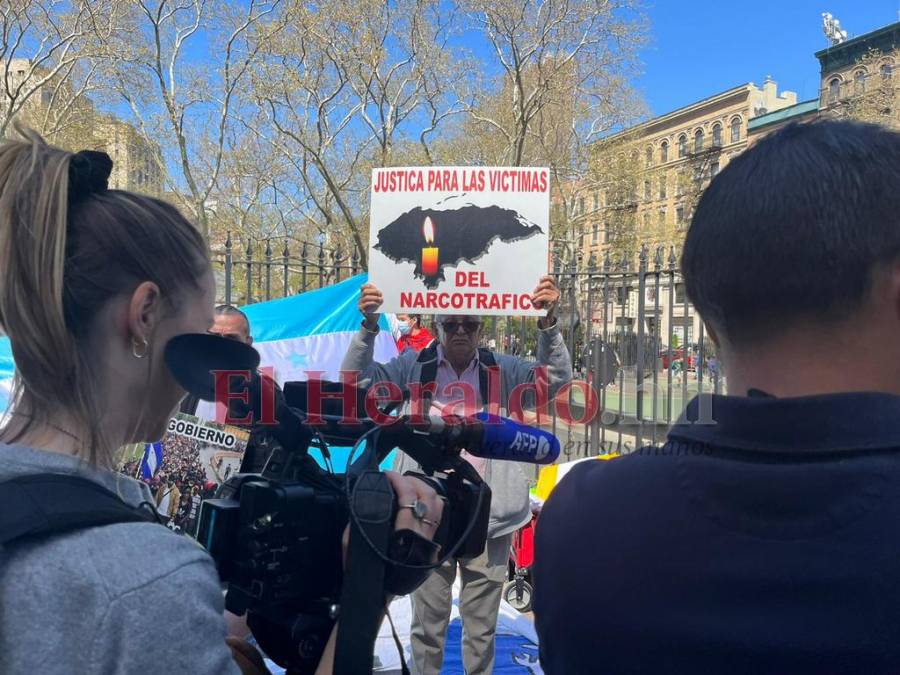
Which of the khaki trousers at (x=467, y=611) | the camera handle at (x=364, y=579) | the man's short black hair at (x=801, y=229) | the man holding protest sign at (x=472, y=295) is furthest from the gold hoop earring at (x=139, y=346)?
the khaki trousers at (x=467, y=611)

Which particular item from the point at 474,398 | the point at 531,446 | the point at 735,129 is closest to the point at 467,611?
the point at 474,398

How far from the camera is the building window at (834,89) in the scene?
3062 cm

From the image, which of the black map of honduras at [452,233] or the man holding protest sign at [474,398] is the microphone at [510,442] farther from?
the black map of honduras at [452,233]

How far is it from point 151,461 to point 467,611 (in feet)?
5.71

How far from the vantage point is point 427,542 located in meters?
1.07

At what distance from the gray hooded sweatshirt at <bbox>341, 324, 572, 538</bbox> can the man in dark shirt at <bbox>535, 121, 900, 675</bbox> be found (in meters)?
2.56

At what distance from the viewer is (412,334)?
6.66 metres

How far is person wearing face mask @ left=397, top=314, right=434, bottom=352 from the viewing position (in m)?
6.16

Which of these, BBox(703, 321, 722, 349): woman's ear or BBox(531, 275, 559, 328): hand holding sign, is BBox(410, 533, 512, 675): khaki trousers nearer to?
BBox(531, 275, 559, 328): hand holding sign

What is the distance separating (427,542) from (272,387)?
13.7 inches

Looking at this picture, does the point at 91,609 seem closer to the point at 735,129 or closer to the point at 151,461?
the point at 151,461

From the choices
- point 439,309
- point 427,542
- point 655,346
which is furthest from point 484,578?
point 655,346

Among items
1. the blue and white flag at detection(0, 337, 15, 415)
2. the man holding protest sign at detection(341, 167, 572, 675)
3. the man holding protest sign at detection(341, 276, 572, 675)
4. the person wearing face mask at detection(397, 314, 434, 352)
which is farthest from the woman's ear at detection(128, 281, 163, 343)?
the person wearing face mask at detection(397, 314, 434, 352)

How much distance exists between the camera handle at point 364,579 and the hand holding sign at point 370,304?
2637mm
